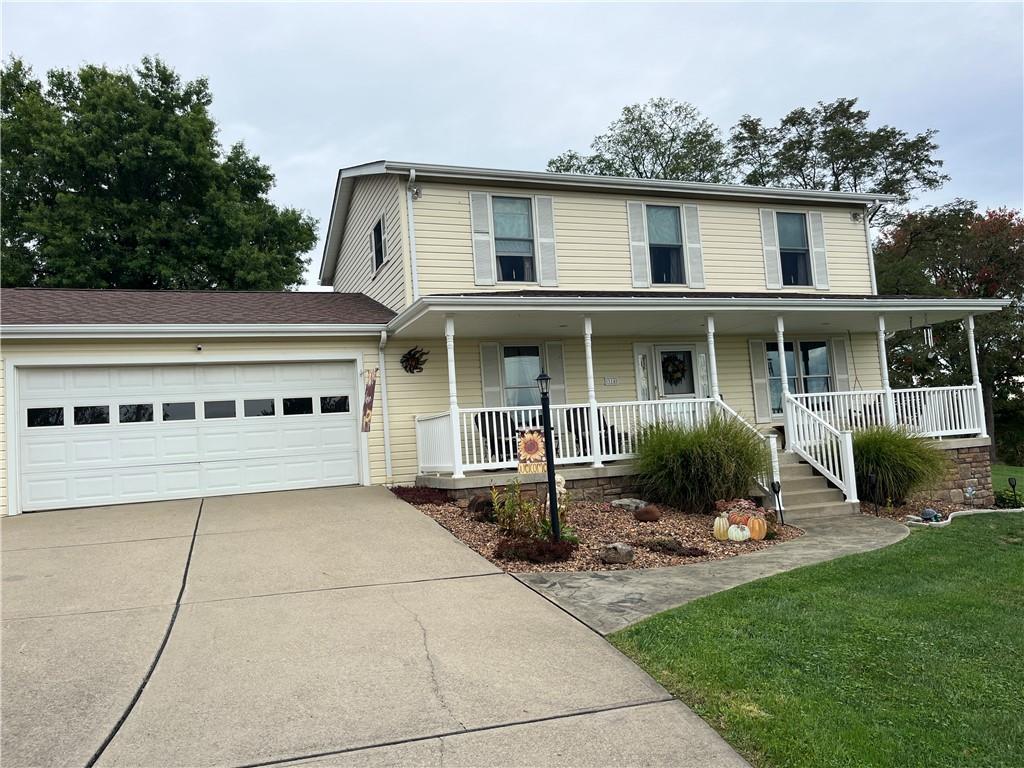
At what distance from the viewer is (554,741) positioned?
3268mm

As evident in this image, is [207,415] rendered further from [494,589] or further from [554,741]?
[554,741]

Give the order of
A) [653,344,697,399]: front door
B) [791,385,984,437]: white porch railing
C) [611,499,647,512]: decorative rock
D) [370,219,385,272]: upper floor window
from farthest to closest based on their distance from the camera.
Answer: [653,344,697,399]: front door < [370,219,385,272]: upper floor window < [791,385,984,437]: white porch railing < [611,499,647,512]: decorative rock

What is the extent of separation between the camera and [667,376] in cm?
1388

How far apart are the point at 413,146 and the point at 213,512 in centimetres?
2157

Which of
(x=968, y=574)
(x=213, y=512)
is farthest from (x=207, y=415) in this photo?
(x=968, y=574)

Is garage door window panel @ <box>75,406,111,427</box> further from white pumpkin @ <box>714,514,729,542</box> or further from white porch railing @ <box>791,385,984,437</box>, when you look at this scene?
white porch railing @ <box>791,385,984,437</box>

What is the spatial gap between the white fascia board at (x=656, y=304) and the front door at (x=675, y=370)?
2389mm

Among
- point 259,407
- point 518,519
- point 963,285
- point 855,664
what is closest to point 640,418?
point 518,519

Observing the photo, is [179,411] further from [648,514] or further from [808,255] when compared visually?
[808,255]

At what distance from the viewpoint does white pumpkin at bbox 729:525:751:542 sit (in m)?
8.09

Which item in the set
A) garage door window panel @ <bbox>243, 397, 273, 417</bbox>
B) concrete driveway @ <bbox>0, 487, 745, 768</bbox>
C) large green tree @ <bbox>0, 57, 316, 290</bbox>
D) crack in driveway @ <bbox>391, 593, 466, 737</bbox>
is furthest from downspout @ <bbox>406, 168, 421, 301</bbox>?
large green tree @ <bbox>0, 57, 316, 290</bbox>

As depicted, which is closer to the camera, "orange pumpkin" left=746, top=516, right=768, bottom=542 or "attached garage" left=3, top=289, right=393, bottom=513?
"orange pumpkin" left=746, top=516, right=768, bottom=542

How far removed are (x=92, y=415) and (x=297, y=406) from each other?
2987 millimetres

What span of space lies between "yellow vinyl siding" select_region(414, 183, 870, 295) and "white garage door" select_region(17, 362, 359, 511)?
2.72m
